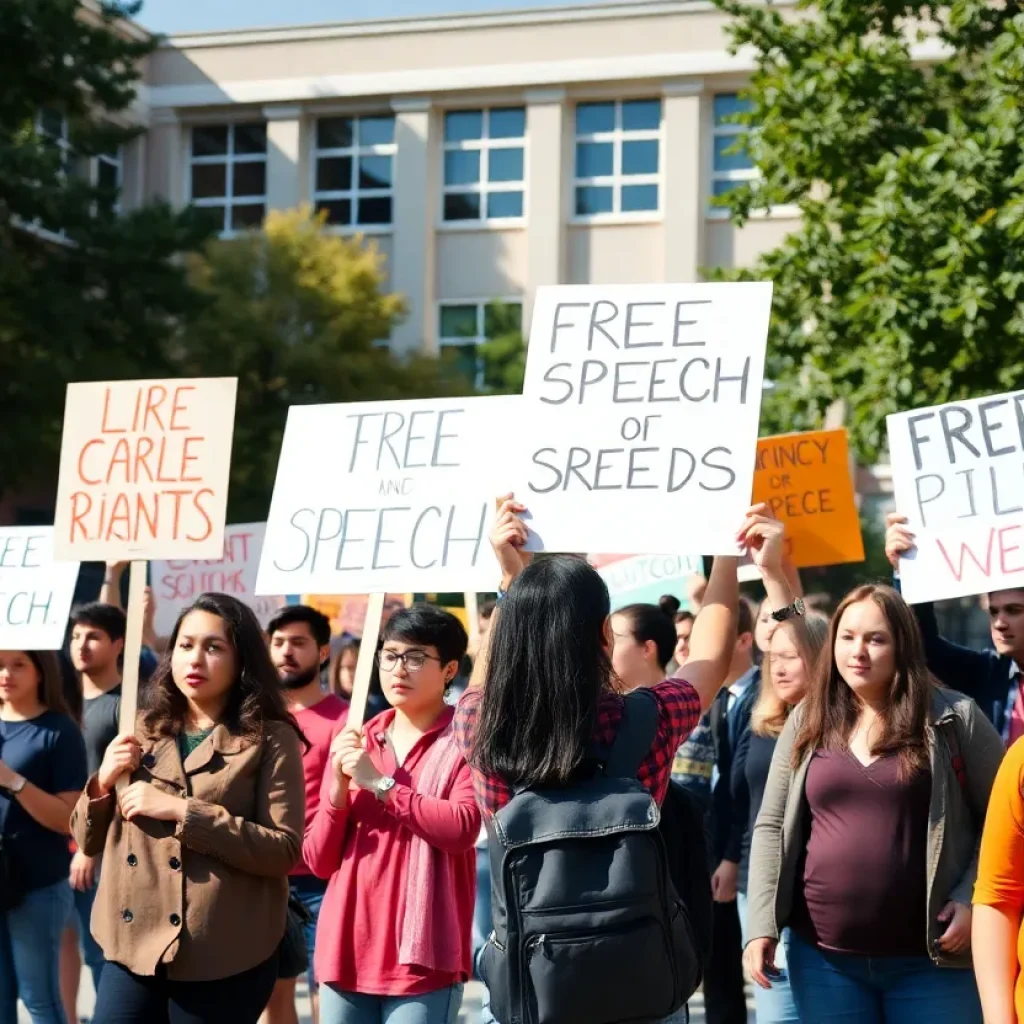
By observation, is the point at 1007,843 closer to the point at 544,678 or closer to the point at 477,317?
the point at 544,678

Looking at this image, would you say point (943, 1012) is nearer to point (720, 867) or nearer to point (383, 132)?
point (720, 867)

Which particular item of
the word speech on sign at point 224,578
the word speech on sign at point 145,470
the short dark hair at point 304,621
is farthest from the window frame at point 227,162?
the word speech on sign at point 145,470

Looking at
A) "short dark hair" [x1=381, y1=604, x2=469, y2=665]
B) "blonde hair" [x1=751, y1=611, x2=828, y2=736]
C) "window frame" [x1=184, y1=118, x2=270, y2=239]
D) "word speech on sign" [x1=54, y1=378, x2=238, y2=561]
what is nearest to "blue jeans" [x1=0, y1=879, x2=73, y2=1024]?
"word speech on sign" [x1=54, y1=378, x2=238, y2=561]

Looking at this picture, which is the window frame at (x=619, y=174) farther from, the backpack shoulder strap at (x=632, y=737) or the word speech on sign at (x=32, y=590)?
the backpack shoulder strap at (x=632, y=737)

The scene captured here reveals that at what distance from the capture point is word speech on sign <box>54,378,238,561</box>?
556 cm

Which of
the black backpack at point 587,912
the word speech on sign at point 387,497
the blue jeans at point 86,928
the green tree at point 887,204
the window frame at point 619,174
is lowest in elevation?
the blue jeans at point 86,928

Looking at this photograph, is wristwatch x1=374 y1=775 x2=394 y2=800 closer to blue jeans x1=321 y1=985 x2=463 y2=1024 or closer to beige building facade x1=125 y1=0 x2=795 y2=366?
blue jeans x1=321 y1=985 x2=463 y2=1024

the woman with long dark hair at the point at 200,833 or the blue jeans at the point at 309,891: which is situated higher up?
the woman with long dark hair at the point at 200,833

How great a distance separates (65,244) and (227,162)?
40.5 feet

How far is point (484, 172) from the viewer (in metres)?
35.5

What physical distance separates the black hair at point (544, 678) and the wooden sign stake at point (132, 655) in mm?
1618

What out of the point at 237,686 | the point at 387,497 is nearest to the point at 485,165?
the point at 387,497

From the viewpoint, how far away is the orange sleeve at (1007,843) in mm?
3426

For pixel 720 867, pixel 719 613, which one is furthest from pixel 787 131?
pixel 719 613
